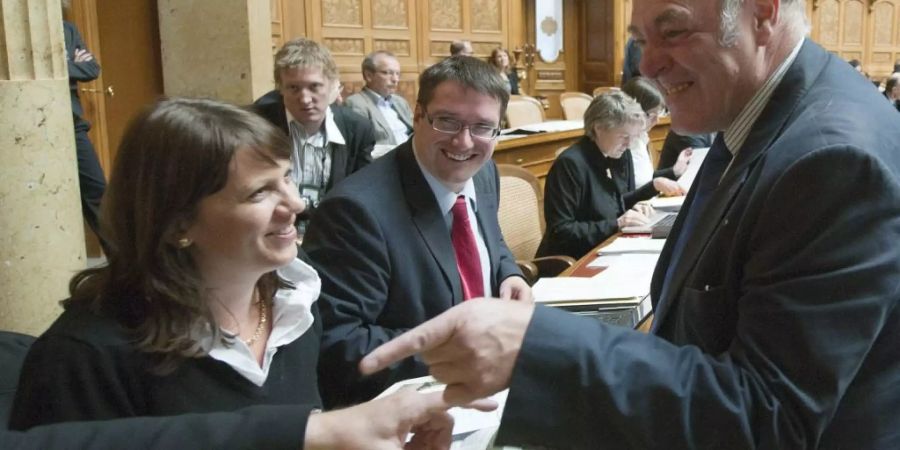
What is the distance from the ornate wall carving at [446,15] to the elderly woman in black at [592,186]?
20.1 ft

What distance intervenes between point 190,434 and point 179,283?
1.37 ft

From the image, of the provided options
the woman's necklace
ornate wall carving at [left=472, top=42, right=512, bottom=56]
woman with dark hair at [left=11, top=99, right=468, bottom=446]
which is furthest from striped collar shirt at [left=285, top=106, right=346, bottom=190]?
ornate wall carving at [left=472, top=42, right=512, bottom=56]

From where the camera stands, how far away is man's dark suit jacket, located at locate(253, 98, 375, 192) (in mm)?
4184

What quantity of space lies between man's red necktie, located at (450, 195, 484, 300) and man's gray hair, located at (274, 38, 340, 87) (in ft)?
6.44

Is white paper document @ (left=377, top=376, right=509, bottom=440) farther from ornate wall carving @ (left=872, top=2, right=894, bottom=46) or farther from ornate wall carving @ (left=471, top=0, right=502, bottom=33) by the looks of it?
ornate wall carving @ (left=872, top=2, right=894, bottom=46)

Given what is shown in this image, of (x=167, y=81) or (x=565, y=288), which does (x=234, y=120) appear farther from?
(x=167, y=81)

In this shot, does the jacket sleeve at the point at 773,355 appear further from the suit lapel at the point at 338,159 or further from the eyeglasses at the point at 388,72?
the eyeglasses at the point at 388,72

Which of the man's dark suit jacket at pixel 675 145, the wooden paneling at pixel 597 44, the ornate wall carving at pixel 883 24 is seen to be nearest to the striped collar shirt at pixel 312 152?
the man's dark suit jacket at pixel 675 145

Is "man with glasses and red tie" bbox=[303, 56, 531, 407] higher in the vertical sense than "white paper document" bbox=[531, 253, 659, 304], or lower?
higher

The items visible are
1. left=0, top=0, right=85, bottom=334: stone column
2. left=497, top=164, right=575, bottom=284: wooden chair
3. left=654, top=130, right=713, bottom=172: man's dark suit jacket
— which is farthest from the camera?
left=654, top=130, right=713, bottom=172: man's dark suit jacket

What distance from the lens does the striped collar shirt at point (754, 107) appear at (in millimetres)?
1232

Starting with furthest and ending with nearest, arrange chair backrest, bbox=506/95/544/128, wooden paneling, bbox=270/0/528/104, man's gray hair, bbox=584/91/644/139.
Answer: wooden paneling, bbox=270/0/528/104
chair backrest, bbox=506/95/544/128
man's gray hair, bbox=584/91/644/139

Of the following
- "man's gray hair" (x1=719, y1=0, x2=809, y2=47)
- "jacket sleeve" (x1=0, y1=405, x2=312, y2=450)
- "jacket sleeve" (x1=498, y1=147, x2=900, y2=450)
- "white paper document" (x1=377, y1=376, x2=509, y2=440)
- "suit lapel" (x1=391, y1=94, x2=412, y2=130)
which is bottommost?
"suit lapel" (x1=391, y1=94, x2=412, y2=130)

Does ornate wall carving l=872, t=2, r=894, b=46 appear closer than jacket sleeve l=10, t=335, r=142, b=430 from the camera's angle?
No
